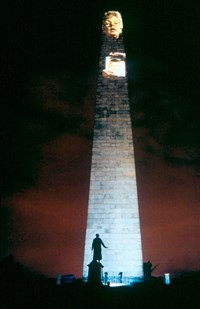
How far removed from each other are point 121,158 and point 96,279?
6.51 meters

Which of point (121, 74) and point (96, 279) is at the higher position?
point (121, 74)

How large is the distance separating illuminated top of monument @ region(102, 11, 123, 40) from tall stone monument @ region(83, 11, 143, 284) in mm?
2223

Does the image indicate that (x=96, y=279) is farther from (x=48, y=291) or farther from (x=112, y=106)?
(x=112, y=106)

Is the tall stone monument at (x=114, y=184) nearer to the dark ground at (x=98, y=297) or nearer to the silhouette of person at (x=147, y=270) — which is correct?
the silhouette of person at (x=147, y=270)

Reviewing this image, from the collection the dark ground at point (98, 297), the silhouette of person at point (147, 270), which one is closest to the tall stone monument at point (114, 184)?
the silhouette of person at point (147, 270)

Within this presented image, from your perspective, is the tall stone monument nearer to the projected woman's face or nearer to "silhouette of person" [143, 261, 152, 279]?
"silhouette of person" [143, 261, 152, 279]

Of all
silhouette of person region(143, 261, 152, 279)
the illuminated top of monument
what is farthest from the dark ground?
the illuminated top of monument

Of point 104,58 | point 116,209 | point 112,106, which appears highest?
point 104,58

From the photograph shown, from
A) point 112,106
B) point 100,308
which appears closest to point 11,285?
point 100,308

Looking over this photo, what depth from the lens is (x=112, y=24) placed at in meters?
17.8

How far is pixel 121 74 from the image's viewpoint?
Answer: 15.8 meters

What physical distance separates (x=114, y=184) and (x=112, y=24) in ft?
35.6

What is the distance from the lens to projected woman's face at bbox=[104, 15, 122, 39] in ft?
56.8

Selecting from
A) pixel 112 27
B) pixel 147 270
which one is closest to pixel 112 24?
pixel 112 27
